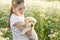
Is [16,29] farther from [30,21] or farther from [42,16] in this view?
[42,16]

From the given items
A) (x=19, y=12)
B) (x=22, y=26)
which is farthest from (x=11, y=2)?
(x=22, y=26)

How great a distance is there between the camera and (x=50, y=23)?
5.54ft

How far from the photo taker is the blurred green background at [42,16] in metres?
1.68

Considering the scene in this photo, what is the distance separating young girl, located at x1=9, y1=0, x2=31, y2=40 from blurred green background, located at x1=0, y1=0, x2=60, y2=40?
5 cm

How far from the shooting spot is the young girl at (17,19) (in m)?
1.62

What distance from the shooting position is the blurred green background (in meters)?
1.68

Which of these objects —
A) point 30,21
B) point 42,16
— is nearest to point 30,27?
point 30,21

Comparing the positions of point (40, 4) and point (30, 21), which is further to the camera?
point (40, 4)

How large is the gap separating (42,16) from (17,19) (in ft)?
0.80

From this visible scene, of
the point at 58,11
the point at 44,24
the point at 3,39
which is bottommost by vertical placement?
the point at 3,39

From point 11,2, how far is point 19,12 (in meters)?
0.13

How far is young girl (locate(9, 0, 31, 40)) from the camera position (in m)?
1.62

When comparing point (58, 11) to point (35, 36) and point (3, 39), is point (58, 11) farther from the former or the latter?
point (3, 39)

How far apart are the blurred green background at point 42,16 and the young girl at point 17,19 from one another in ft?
0.17
